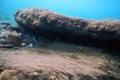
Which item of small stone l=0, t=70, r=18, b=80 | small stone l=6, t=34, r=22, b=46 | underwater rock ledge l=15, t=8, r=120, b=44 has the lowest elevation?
small stone l=0, t=70, r=18, b=80

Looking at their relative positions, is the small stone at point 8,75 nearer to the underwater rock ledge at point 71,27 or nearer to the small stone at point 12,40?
the small stone at point 12,40

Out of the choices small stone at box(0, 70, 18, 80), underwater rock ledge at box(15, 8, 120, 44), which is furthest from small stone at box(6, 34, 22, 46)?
small stone at box(0, 70, 18, 80)

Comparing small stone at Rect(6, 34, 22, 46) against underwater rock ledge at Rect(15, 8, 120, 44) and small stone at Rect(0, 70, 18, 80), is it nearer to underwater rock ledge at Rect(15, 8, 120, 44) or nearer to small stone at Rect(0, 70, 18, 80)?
underwater rock ledge at Rect(15, 8, 120, 44)

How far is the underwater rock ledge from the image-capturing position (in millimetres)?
5102

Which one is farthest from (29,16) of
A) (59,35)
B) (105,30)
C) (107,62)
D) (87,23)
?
(107,62)

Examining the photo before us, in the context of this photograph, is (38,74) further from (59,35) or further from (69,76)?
(59,35)

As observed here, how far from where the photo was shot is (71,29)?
18.3 ft

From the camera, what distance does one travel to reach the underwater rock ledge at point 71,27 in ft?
16.7

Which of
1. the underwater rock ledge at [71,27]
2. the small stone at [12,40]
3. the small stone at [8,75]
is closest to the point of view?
the small stone at [8,75]

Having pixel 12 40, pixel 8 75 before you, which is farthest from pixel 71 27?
pixel 8 75

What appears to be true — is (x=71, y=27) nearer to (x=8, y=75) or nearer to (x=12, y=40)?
(x=12, y=40)

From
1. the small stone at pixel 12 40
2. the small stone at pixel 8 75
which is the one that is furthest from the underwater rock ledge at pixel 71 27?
the small stone at pixel 8 75

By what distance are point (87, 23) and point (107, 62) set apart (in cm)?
145

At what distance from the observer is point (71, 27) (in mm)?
5570
